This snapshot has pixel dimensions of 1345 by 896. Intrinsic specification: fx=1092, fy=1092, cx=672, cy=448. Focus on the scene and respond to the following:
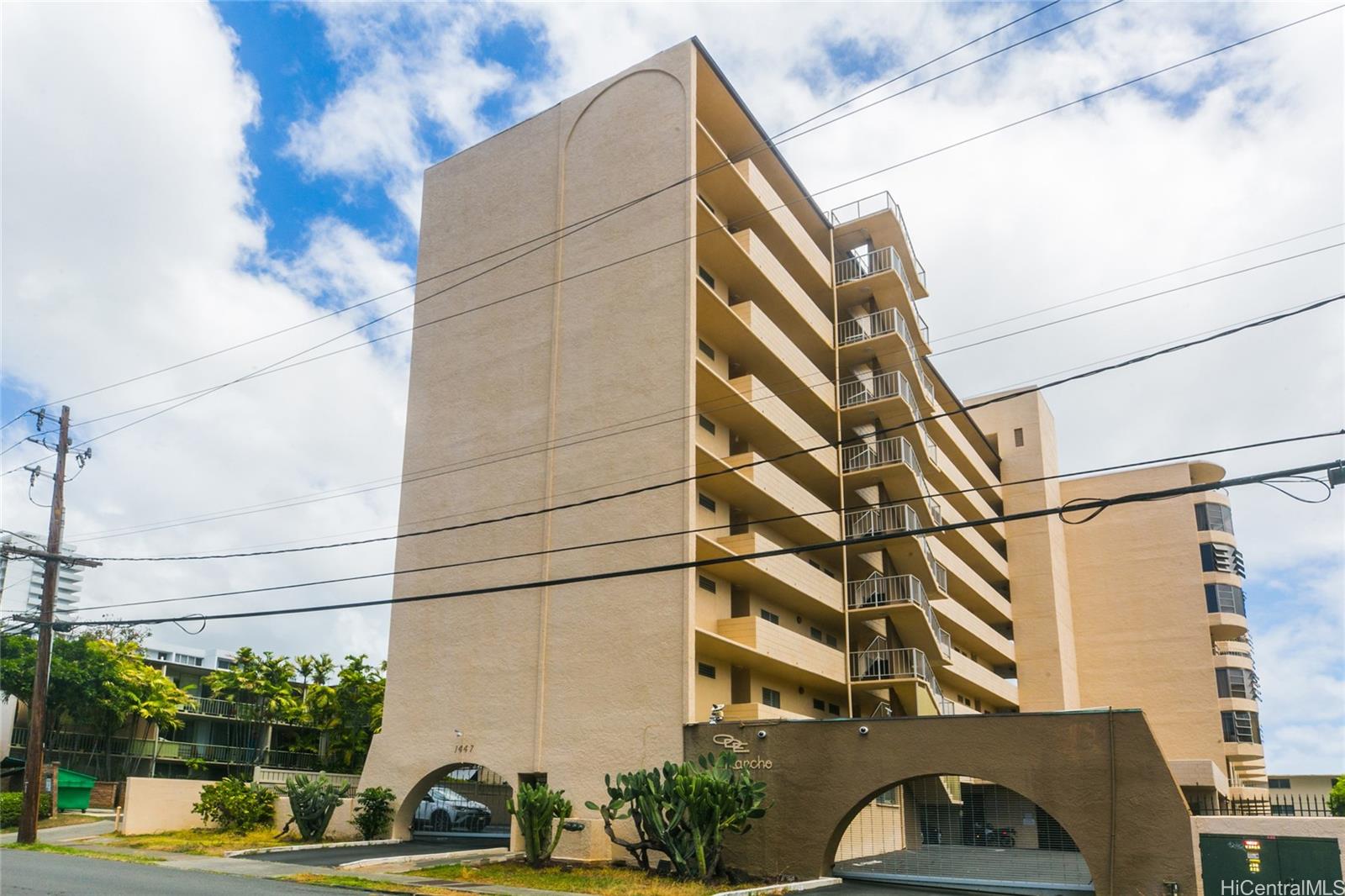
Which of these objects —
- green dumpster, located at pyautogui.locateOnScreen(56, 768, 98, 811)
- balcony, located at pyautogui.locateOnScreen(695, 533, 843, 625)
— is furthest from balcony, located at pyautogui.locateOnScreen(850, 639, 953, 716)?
green dumpster, located at pyautogui.locateOnScreen(56, 768, 98, 811)

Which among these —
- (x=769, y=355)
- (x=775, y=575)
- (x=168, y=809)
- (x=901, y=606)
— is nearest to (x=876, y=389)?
(x=769, y=355)

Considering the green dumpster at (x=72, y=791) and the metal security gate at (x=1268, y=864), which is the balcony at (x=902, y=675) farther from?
the green dumpster at (x=72, y=791)

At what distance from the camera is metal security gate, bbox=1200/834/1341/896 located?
19000mm

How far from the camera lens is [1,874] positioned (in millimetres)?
20375

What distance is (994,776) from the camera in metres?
23.8

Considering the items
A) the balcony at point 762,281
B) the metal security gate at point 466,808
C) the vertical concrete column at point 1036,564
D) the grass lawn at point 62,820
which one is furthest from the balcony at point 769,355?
the grass lawn at point 62,820

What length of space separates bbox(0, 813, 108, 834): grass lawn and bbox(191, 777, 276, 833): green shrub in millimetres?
7104

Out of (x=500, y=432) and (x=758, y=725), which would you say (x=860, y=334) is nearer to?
(x=500, y=432)

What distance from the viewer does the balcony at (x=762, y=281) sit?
112ft

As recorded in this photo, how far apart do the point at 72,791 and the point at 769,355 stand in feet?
110

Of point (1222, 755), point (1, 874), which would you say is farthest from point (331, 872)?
point (1222, 755)

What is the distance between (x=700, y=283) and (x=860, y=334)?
1120cm

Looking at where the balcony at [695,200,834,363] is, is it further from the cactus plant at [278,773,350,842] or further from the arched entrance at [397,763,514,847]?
the cactus plant at [278,773,350,842]

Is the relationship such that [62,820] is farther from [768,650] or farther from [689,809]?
[689,809]
